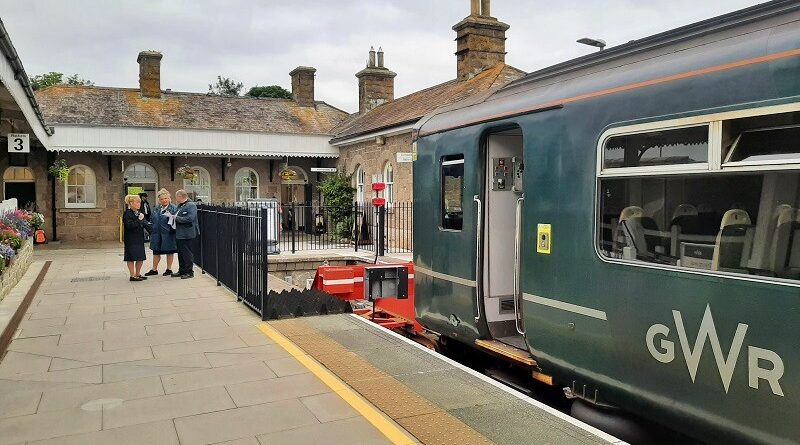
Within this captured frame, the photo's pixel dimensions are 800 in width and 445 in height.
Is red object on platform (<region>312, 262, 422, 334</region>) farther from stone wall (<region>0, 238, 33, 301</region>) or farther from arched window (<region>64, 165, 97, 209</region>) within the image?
arched window (<region>64, 165, 97, 209</region>)

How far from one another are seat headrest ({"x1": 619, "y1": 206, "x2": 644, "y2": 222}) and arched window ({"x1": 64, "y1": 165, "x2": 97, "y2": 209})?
68.8ft

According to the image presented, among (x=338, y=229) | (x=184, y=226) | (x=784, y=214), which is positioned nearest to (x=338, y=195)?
(x=338, y=229)

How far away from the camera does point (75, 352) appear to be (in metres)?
6.33

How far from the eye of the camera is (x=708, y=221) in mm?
3648

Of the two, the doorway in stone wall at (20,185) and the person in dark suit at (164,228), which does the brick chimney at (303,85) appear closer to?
the doorway in stone wall at (20,185)

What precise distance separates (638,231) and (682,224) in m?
0.34

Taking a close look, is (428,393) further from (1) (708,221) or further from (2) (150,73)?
(2) (150,73)

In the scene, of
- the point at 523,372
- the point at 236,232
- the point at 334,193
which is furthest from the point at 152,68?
the point at 523,372

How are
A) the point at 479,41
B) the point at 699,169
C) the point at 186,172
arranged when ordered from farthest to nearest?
the point at 186,172 → the point at 479,41 → the point at 699,169

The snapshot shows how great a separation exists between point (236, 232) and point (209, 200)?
14708 millimetres

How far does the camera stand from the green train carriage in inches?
128

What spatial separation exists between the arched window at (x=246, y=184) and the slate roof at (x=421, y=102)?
3.48m

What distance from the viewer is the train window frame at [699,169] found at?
10.6 ft

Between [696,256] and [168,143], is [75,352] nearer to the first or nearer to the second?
[696,256]
